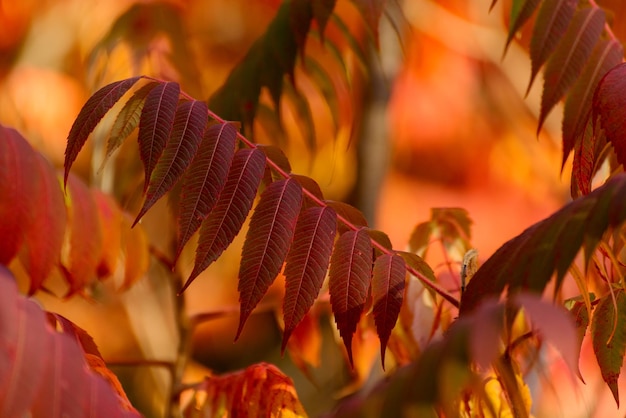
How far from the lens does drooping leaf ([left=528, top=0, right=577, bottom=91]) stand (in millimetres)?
988

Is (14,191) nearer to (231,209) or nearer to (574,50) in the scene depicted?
(231,209)

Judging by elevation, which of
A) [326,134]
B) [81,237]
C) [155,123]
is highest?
[155,123]

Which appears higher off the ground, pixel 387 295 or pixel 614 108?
pixel 614 108

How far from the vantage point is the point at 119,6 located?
2258 millimetres

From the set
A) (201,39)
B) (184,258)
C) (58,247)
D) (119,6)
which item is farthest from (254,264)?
(201,39)

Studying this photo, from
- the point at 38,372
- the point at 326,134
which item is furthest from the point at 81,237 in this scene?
the point at 326,134

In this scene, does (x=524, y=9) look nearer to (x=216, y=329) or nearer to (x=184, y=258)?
(x=184, y=258)

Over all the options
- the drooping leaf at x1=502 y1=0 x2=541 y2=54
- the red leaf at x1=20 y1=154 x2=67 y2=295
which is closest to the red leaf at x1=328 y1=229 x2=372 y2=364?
the red leaf at x1=20 y1=154 x2=67 y2=295

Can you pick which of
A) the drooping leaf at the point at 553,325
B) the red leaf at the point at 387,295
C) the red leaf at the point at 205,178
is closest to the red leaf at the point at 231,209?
the red leaf at the point at 205,178

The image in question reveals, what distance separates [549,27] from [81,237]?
1.74 feet

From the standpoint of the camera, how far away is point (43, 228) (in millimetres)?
778

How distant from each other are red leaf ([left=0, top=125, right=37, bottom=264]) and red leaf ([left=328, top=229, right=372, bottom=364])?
0.24 metres

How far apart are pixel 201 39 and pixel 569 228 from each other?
1958 mm

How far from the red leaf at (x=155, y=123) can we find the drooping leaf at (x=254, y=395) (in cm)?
24
